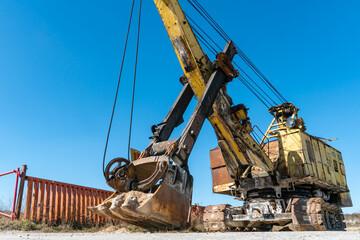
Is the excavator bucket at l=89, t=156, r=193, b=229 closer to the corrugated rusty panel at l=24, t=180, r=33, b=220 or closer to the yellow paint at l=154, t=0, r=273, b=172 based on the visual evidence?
the yellow paint at l=154, t=0, r=273, b=172

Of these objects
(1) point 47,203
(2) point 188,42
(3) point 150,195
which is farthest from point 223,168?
(3) point 150,195

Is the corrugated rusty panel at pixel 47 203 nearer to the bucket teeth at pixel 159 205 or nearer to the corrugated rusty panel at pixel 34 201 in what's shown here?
the corrugated rusty panel at pixel 34 201

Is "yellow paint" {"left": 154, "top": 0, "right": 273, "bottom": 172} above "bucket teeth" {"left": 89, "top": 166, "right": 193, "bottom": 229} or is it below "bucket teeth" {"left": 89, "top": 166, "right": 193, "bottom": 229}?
above

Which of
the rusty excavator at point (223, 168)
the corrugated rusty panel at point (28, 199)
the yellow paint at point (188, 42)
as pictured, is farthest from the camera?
the corrugated rusty panel at point (28, 199)

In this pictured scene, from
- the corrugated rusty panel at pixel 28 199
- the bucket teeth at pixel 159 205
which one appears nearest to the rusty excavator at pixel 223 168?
the bucket teeth at pixel 159 205

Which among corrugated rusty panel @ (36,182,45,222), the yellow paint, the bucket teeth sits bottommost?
the bucket teeth

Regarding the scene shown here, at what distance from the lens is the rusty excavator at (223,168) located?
5105 millimetres

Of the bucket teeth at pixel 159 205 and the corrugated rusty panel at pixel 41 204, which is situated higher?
the corrugated rusty panel at pixel 41 204

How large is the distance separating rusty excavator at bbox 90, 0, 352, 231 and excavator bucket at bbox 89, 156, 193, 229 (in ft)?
0.05

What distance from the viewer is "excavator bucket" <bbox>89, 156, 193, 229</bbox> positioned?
4.73 m

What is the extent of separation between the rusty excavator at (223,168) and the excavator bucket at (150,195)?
0.02 meters

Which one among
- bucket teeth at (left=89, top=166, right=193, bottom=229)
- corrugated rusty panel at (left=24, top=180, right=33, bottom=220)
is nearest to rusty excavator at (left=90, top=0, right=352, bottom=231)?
bucket teeth at (left=89, top=166, right=193, bottom=229)

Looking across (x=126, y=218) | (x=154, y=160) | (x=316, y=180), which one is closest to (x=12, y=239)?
(x=126, y=218)

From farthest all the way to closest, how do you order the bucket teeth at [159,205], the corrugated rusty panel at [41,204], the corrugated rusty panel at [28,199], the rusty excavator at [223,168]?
the corrugated rusty panel at [41,204], the corrugated rusty panel at [28,199], the rusty excavator at [223,168], the bucket teeth at [159,205]
